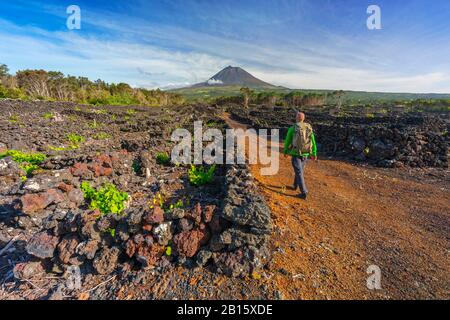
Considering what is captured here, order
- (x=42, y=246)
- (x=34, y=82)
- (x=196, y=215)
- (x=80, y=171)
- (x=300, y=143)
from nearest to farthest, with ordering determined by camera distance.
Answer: (x=42, y=246)
(x=196, y=215)
(x=300, y=143)
(x=80, y=171)
(x=34, y=82)

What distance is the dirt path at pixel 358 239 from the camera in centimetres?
322

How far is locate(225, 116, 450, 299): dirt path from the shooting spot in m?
3.22

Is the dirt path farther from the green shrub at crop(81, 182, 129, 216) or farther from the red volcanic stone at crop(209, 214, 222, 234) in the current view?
the green shrub at crop(81, 182, 129, 216)

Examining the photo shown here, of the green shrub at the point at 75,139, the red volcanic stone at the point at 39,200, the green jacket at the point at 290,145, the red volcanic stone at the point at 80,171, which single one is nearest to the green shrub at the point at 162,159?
the red volcanic stone at the point at 80,171

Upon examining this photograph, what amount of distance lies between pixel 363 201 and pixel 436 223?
57.3 inches

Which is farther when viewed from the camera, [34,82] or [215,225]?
[34,82]

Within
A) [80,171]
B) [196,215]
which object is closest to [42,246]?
[196,215]

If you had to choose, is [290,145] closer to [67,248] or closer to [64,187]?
[67,248]

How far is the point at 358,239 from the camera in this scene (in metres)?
4.36

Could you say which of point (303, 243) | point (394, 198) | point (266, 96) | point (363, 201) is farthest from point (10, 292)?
point (266, 96)

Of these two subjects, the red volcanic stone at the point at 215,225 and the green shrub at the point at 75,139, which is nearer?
the red volcanic stone at the point at 215,225

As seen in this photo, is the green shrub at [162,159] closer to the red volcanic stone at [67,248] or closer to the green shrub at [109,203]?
the green shrub at [109,203]

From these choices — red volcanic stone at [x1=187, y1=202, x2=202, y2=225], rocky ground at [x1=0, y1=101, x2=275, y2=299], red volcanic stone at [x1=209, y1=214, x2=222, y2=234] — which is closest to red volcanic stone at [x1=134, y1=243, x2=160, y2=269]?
rocky ground at [x1=0, y1=101, x2=275, y2=299]

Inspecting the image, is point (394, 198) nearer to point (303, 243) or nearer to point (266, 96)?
point (303, 243)
